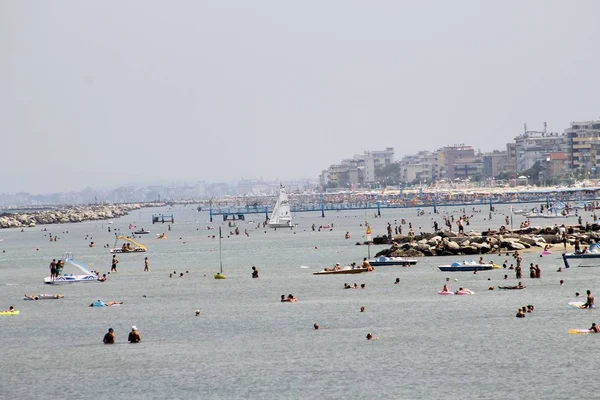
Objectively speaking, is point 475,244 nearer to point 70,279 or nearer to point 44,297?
point 70,279

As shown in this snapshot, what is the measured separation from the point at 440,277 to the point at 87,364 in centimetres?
3345

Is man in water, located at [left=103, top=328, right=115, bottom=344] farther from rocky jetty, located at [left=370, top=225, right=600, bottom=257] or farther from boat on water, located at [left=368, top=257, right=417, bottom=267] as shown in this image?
rocky jetty, located at [left=370, top=225, right=600, bottom=257]

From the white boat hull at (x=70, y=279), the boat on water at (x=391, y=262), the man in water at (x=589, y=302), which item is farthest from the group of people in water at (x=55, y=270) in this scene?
the man in water at (x=589, y=302)

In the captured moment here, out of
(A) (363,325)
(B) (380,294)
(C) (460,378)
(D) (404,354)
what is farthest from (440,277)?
(C) (460,378)

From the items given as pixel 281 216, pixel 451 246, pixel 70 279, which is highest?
pixel 281 216

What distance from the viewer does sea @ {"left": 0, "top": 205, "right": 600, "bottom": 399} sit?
135ft

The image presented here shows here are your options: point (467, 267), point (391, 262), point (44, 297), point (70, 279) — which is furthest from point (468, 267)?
point (70, 279)

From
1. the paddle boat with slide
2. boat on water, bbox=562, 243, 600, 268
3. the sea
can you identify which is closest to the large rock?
the sea

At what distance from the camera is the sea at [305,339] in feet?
135

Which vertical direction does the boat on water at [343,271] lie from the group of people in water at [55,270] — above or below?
below

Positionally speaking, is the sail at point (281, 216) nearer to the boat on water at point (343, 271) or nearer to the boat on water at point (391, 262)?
the boat on water at point (391, 262)

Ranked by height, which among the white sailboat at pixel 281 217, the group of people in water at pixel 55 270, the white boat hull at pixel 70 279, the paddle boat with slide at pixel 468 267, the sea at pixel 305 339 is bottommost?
the sea at pixel 305 339

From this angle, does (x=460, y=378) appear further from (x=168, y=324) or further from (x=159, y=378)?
(x=168, y=324)

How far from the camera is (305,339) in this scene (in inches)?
1997
